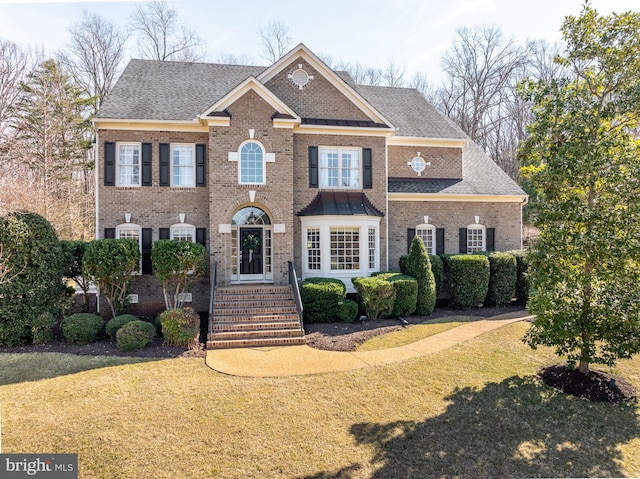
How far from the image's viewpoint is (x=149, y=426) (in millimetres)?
5555

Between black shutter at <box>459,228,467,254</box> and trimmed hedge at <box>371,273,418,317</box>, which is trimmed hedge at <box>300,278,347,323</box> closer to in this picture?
trimmed hedge at <box>371,273,418,317</box>

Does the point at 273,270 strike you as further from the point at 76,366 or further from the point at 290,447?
the point at 290,447

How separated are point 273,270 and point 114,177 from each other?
680 centimetres

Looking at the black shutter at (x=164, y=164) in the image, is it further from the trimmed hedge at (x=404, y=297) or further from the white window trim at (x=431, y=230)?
the white window trim at (x=431, y=230)

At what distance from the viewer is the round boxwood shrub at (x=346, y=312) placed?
39.0 feet

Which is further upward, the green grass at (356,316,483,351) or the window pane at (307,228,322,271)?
the window pane at (307,228,322,271)

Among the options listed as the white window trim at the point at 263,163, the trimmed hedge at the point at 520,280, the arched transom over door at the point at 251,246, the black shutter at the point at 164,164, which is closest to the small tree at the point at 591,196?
the trimmed hedge at the point at 520,280

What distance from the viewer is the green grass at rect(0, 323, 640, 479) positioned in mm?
4695

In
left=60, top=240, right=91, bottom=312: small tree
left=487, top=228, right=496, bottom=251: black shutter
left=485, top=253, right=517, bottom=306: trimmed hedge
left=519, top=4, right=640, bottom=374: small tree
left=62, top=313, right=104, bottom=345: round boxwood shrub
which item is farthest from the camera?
left=487, top=228, right=496, bottom=251: black shutter

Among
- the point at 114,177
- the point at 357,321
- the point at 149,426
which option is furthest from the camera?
the point at 114,177

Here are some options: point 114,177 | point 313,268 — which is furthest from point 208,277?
point 114,177

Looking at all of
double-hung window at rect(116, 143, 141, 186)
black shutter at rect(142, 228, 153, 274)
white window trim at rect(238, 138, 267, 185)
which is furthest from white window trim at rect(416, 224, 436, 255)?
double-hung window at rect(116, 143, 141, 186)

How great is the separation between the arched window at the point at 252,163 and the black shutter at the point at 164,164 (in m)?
2.88

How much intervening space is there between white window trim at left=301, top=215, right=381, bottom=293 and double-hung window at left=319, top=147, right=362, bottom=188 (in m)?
1.60
